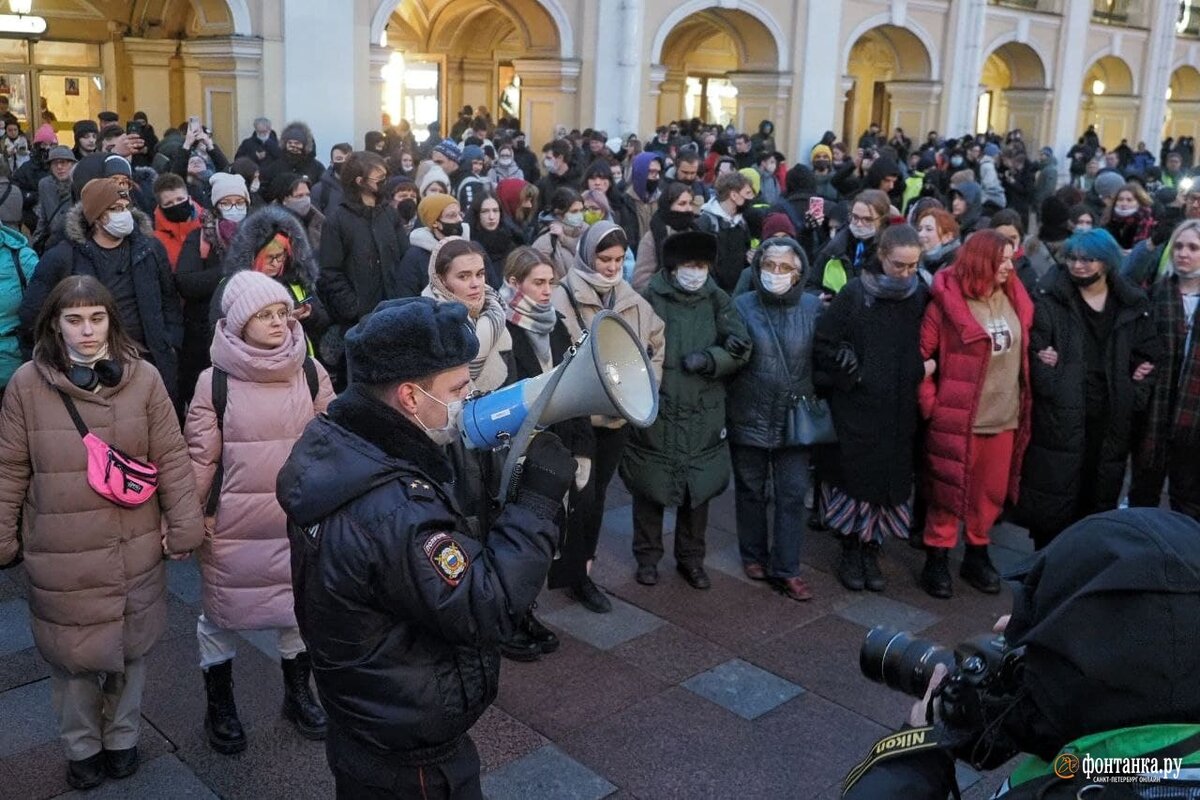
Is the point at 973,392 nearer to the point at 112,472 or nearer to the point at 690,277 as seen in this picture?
the point at 690,277

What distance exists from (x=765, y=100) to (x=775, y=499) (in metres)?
16.9

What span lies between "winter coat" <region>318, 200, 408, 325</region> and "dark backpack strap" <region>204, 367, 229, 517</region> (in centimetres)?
281

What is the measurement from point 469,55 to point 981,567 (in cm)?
2285

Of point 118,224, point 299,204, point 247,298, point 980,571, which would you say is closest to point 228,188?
point 118,224

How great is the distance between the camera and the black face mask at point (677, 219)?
7625 millimetres

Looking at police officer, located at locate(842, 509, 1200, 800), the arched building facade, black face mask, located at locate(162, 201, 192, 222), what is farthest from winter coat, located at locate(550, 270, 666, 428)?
the arched building facade

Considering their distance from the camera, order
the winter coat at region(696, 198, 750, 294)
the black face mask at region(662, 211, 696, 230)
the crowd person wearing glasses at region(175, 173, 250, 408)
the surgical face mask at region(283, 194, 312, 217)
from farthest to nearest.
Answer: the winter coat at region(696, 198, 750, 294)
the black face mask at region(662, 211, 696, 230)
the surgical face mask at region(283, 194, 312, 217)
the crowd person wearing glasses at region(175, 173, 250, 408)

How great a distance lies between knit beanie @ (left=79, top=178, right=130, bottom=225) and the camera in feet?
18.3

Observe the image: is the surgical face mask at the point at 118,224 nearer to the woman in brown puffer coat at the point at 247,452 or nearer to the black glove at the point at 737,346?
the woman in brown puffer coat at the point at 247,452

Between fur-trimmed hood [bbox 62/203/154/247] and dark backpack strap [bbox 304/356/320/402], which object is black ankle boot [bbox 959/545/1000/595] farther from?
Result: fur-trimmed hood [bbox 62/203/154/247]

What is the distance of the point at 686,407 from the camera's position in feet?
17.6

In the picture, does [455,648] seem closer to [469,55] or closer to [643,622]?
[643,622]

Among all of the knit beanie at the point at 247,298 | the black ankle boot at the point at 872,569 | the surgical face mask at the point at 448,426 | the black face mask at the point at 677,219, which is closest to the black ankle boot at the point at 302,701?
the knit beanie at the point at 247,298

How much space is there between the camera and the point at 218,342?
3.91m
